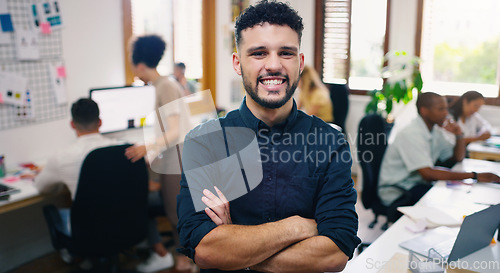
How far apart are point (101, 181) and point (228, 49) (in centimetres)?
289

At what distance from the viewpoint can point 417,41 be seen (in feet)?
16.5

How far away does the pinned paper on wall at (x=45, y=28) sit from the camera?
315 cm

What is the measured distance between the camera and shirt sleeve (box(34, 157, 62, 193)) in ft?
8.48

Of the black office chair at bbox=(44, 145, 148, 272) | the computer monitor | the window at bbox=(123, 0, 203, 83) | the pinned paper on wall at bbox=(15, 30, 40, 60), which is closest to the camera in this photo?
the black office chair at bbox=(44, 145, 148, 272)

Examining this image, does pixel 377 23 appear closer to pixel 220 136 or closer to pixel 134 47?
pixel 134 47

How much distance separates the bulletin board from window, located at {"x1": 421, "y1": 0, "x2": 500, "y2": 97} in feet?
12.7

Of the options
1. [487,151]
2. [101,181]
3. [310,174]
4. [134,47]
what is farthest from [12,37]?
[487,151]

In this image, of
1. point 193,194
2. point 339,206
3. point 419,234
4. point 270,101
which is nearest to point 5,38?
point 193,194

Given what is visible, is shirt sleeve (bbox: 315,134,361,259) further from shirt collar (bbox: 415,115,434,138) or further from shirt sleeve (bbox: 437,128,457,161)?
shirt sleeve (bbox: 437,128,457,161)

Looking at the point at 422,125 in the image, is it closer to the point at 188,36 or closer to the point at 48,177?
the point at 48,177

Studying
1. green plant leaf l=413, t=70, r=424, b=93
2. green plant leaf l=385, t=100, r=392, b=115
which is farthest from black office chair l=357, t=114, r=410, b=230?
green plant leaf l=413, t=70, r=424, b=93

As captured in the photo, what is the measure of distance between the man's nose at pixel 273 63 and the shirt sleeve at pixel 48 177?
177cm

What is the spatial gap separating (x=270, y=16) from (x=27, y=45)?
7.77 feet

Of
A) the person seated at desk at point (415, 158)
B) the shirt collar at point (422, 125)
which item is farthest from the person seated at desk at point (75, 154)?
the shirt collar at point (422, 125)
